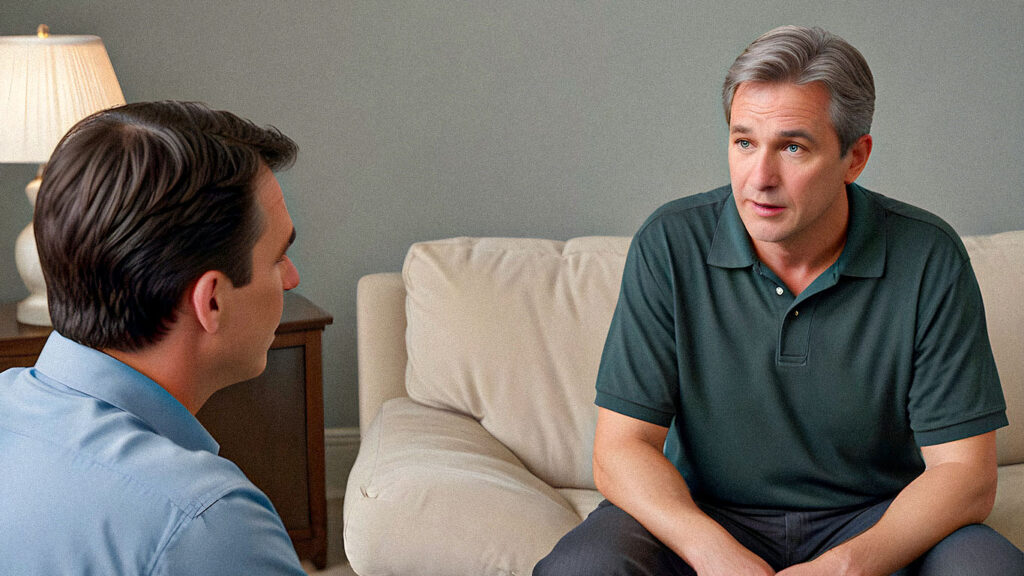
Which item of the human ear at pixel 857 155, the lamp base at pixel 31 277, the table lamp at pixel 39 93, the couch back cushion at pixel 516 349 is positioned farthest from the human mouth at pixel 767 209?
the lamp base at pixel 31 277

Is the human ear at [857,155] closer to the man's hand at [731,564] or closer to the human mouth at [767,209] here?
the human mouth at [767,209]

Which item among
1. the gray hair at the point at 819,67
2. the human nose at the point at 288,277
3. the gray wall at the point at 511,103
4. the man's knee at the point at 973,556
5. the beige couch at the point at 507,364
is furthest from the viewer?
the gray wall at the point at 511,103

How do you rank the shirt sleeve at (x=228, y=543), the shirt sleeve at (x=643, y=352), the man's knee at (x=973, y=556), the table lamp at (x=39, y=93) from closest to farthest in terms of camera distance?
the shirt sleeve at (x=228, y=543), the man's knee at (x=973, y=556), the shirt sleeve at (x=643, y=352), the table lamp at (x=39, y=93)

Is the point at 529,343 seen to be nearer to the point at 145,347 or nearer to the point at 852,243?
the point at 852,243

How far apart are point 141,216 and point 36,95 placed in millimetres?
1364

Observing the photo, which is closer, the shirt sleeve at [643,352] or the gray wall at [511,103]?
the shirt sleeve at [643,352]

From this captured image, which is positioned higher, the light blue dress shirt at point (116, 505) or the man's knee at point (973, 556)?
the light blue dress shirt at point (116, 505)

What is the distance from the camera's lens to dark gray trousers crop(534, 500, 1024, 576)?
1.31 metres

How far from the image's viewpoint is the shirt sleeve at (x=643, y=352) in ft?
4.93

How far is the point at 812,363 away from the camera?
148 centimetres

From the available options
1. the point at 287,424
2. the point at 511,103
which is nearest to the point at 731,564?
the point at 287,424

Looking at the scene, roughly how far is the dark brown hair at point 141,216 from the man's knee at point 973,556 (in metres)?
1.05

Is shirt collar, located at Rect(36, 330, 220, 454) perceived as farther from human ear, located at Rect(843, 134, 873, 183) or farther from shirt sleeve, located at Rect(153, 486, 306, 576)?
human ear, located at Rect(843, 134, 873, 183)

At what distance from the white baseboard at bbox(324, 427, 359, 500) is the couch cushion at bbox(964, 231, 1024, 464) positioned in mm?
1615
